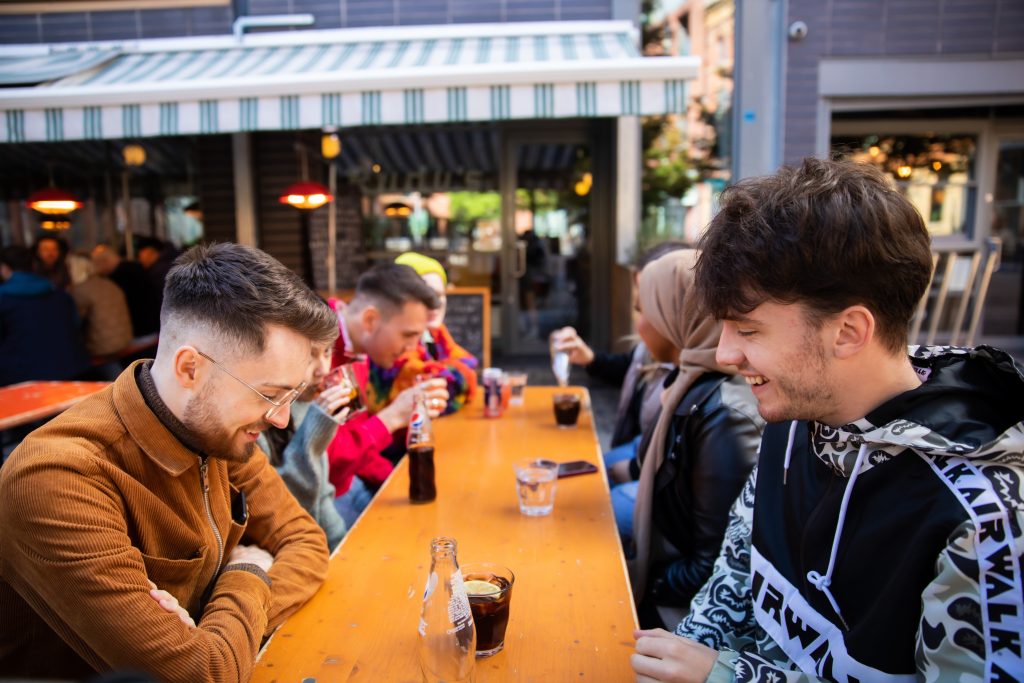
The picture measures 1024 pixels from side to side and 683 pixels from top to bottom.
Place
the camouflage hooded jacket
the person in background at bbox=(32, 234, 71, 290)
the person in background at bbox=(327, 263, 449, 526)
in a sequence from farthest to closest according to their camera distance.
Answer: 1. the person in background at bbox=(32, 234, 71, 290)
2. the person in background at bbox=(327, 263, 449, 526)
3. the camouflage hooded jacket

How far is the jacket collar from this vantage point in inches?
50.6

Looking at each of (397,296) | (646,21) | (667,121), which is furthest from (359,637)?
(646,21)

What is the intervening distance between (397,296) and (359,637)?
5.64 feet

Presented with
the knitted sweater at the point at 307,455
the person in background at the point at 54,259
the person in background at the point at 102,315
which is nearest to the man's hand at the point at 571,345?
the knitted sweater at the point at 307,455

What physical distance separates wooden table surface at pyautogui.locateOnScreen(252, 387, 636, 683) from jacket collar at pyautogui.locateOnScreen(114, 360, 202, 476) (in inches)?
16.3

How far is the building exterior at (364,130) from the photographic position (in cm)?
461

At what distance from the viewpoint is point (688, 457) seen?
6.76 feet

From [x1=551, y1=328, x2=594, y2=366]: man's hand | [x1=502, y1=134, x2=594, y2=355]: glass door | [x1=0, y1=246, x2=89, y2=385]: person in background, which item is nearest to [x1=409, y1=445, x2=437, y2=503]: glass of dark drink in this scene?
[x1=551, y1=328, x2=594, y2=366]: man's hand

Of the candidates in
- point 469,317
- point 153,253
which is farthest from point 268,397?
point 153,253

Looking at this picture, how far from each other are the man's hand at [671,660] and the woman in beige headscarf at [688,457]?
78 centimetres

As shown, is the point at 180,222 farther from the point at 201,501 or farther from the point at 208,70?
the point at 201,501

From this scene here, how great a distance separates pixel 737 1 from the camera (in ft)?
15.3

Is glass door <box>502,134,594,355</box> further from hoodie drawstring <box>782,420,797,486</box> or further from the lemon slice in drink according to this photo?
the lemon slice in drink

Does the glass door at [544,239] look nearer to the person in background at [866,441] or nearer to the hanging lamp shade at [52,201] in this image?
the hanging lamp shade at [52,201]
